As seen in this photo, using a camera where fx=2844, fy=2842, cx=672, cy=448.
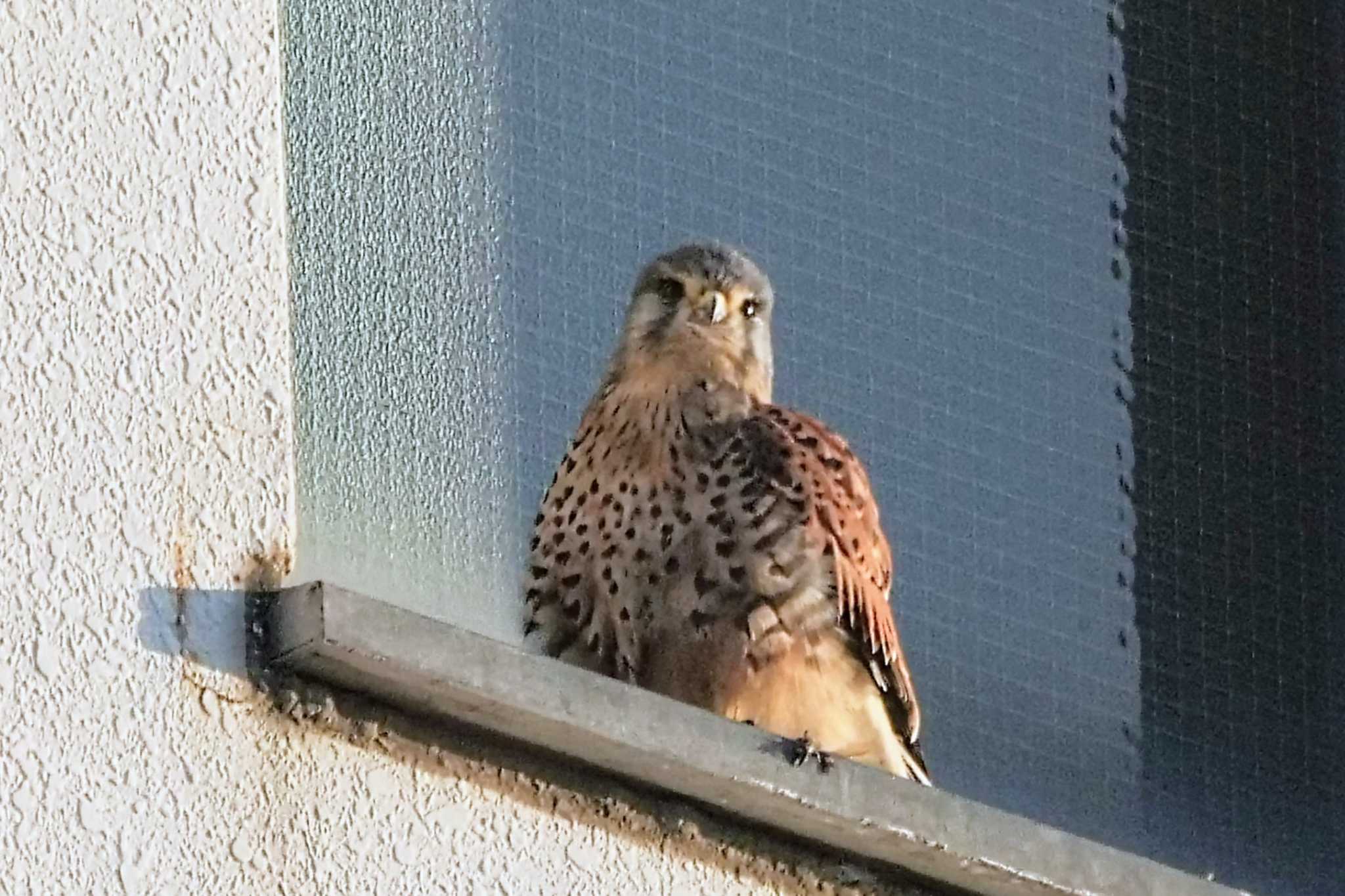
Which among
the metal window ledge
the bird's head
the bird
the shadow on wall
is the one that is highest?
the bird's head

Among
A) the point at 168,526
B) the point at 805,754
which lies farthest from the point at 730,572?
the point at 168,526

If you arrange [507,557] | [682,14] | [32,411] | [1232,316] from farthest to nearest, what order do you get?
1. [1232,316]
2. [682,14]
3. [507,557]
4. [32,411]

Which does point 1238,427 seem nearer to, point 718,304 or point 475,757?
point 718,304

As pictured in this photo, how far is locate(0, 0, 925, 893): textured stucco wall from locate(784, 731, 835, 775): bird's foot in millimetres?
162

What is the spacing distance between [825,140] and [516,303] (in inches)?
26.6

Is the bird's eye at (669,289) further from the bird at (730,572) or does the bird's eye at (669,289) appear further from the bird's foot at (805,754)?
the bird's foot at (805,754)

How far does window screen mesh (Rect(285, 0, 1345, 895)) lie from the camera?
3.62m

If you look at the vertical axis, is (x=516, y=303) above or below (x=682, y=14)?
below

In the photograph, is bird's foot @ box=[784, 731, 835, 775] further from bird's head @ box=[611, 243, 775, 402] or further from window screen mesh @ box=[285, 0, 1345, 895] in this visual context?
bird's head @ box=[611, 243, 775, 402]

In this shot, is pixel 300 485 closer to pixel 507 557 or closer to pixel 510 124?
pixel 507 557

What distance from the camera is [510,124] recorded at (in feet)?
12.4

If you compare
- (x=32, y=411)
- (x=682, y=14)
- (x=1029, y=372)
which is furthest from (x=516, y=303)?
(x=32, y=411)

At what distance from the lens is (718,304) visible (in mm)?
3949

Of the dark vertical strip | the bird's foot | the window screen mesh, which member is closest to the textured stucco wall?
the bird's foot
